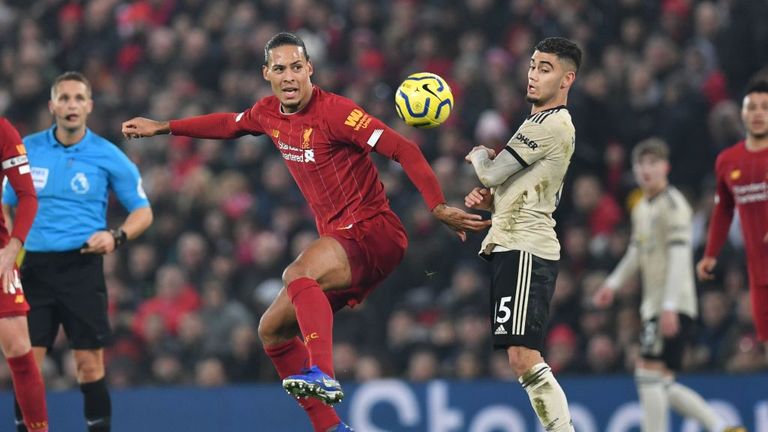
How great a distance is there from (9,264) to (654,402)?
191 inches

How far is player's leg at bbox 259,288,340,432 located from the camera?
7.30m

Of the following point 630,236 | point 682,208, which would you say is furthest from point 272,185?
point 682,208

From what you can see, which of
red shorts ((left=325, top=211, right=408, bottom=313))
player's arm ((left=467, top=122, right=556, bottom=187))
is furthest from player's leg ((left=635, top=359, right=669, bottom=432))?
player's arm ((left=467, top=122, right=556, bottom=187))

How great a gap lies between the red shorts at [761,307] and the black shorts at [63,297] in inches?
166

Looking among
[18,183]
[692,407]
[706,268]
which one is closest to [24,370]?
[18,183]

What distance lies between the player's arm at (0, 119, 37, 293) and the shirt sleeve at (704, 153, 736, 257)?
4452mm

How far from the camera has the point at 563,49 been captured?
720cm

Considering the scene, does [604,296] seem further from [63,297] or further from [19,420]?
[19,420]

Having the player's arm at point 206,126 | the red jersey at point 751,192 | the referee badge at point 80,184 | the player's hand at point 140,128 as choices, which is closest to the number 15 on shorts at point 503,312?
the player's arm at point 206,126

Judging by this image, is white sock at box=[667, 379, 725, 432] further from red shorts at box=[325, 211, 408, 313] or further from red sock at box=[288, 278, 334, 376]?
red sock at box=[288, 278, 334, 376]

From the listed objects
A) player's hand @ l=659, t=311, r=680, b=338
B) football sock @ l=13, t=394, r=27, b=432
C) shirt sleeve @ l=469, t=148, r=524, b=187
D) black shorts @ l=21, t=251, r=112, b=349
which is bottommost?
football sock @ l=13, t=394, r=27, b=432

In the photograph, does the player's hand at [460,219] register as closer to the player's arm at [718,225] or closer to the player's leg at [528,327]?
the player's leg at [528,327]

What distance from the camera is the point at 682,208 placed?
10.1 meters

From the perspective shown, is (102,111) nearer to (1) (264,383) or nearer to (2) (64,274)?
(1) (264,383)
